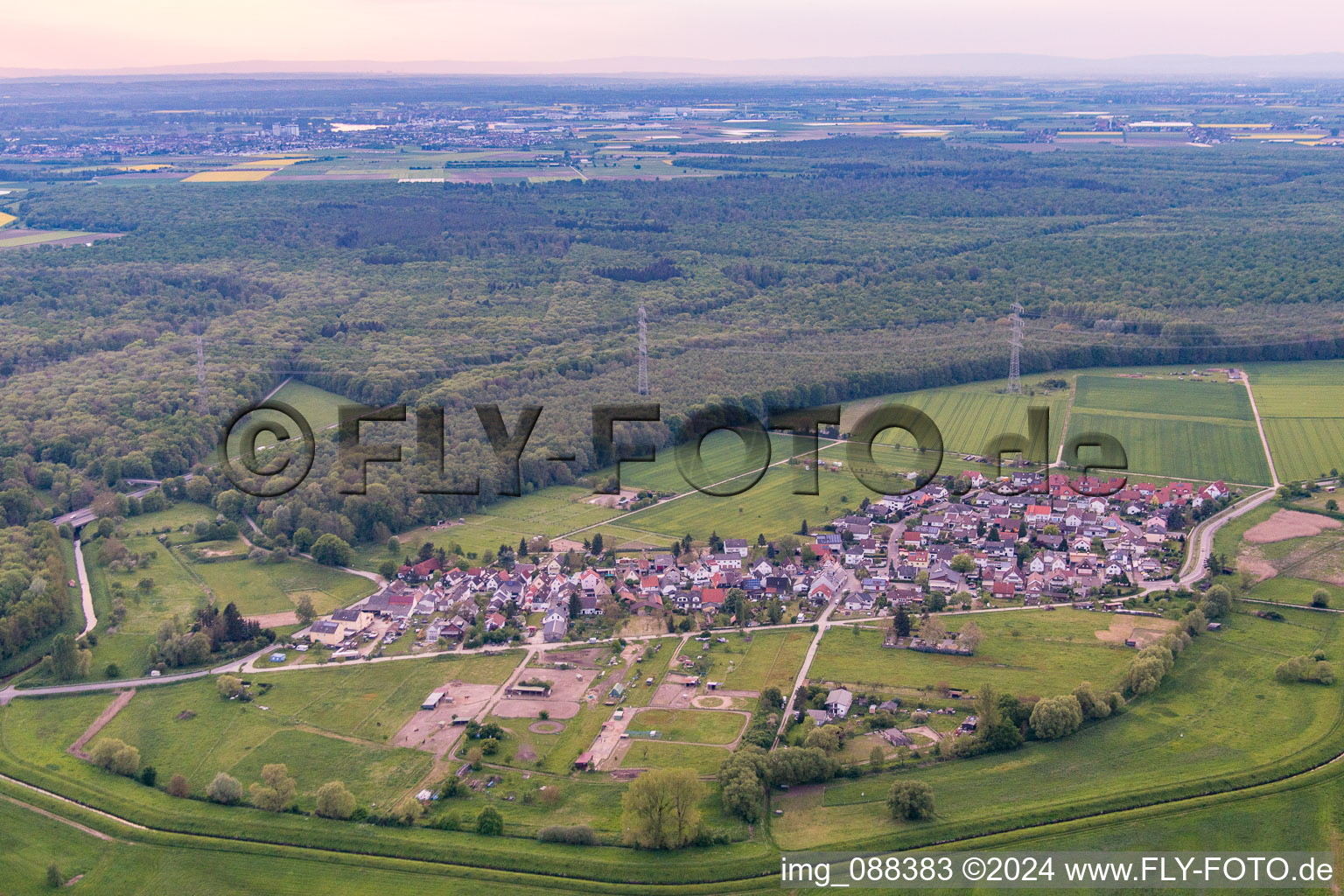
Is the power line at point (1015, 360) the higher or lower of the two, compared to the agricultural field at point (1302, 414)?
higher

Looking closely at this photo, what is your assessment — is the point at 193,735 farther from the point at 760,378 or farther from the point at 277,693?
the point at 760,378

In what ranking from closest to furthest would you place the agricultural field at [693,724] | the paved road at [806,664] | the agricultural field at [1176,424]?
the agricultural field at [693,724] < the paved road at [806,664] < the agricultural field at [1176,424]

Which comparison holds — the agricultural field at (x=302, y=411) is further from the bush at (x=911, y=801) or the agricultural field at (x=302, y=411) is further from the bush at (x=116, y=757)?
the bush at (x=911, y=801)

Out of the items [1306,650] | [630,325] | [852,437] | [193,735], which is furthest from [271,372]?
[1306,650]

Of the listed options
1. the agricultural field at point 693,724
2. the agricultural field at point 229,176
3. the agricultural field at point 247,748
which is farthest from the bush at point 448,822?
the agricultural field at point 229,176

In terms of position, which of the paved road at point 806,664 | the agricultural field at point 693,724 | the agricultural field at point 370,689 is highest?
the paved road at point 806,664

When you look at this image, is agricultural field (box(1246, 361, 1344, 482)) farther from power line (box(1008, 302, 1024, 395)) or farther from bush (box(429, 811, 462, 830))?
bush (box(429, 811, 462, 830))

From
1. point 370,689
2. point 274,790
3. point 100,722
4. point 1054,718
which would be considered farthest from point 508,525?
point 1054,718
